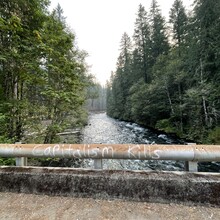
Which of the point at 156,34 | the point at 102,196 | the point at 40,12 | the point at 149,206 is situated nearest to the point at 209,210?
the point at 149,206

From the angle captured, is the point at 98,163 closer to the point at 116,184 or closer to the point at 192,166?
the point at 116,184

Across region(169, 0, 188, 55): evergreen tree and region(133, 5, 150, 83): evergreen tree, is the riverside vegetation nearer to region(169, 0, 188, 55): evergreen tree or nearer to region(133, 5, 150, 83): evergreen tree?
region(169, 0, 188, 55): evergreen tree

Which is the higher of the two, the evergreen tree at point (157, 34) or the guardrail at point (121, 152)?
the evergreen tree at point (157, 34)

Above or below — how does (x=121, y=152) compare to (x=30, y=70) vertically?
below

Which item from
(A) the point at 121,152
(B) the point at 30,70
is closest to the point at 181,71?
(B) the point at 30,70

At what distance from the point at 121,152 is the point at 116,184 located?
0.40 m

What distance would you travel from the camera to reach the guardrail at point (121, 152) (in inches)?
74.2

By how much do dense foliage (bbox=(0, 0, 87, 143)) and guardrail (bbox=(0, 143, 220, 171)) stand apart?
2249mm

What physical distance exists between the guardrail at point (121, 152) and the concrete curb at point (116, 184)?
21cm

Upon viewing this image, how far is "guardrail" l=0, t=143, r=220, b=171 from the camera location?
188 centimetres

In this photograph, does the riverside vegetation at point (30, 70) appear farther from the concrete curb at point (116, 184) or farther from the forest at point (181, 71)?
the forest at point (181, 71)

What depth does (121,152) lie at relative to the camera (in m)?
2.06

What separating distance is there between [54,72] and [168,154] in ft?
16.4

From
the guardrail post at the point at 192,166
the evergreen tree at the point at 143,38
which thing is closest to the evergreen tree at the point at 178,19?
the evergreen tree at the point at 143,38
